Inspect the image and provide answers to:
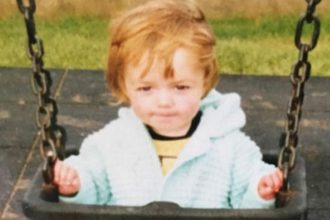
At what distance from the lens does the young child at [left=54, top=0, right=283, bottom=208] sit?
184 centimetres

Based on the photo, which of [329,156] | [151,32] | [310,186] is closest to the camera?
[151,32]

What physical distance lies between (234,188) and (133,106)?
11.2 inches

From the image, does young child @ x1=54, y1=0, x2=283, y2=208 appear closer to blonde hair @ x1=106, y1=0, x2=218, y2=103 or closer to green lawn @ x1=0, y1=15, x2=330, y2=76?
blonde hair @ x1=106, y1=0, x2=218, y2=103

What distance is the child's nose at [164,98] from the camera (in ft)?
5.99

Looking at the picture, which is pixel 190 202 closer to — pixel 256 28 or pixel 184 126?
pixel 184 126

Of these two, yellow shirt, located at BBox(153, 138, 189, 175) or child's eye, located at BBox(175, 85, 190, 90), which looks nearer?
child's eye, located at BBox(175, 85, 190, 90)

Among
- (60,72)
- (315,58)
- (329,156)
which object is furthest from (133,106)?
(315,58)

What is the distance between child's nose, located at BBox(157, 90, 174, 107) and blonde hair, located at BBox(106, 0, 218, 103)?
0.04 metres

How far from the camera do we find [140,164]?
197cm

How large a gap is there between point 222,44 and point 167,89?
2308 mm

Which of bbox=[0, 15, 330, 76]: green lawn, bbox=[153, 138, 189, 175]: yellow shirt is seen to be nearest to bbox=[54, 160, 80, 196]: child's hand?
bbox=[153, 138, 189, 175]: yellow shirt

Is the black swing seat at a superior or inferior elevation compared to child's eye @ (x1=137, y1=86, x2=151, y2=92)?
inferior

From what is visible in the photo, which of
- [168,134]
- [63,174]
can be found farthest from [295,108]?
[63,174]

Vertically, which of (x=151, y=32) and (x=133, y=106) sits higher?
(x=151, y=32)
